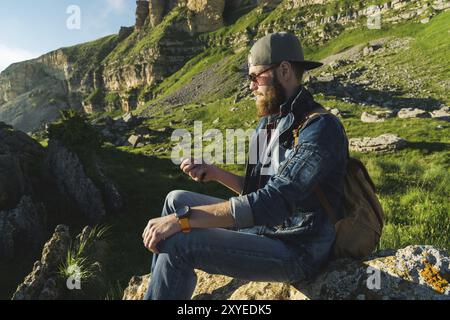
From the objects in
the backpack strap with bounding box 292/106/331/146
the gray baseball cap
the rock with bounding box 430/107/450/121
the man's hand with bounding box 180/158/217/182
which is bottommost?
the rock with bounding box 430/107/450/121

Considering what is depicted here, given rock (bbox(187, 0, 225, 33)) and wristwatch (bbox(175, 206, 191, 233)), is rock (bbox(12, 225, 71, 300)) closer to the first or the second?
wristwatch (bbox(175, 206, 191, 233))

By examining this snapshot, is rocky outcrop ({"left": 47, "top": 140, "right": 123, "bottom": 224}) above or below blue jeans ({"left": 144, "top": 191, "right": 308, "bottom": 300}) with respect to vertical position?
below

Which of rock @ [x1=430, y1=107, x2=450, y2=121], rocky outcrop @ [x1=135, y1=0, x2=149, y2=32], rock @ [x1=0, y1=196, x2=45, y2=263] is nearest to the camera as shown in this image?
rock @ [x1=0, y1=196, x2=45, y2=263]

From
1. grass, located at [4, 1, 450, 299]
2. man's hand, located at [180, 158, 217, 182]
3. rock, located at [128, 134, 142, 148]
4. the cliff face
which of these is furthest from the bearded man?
the cliff face

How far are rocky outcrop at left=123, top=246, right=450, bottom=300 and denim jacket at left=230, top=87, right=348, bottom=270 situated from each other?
10.3 inches

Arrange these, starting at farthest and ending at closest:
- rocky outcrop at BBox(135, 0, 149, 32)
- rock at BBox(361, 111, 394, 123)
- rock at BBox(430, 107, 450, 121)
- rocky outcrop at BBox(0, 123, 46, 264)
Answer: rocky outcrop at BBox(135, 0, 149, 32) → rock at BBox(361, 111, 394, 123) → rock at BBox(430, 107, 450, 121) → rocky outcrop at BBox(0, 123, 46, 264)

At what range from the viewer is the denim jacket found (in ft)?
11.6

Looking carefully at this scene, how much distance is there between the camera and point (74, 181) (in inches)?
639

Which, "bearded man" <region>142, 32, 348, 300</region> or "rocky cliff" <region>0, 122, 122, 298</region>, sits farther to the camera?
"rocky cliff" <region>0, 122, 122, 298</region>

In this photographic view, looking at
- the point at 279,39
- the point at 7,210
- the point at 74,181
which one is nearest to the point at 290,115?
the point at 279,39

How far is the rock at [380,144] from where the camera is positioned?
19.7 metres

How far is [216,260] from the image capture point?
150 inches

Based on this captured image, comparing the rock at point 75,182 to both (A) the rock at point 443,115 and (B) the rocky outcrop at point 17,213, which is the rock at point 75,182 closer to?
(B) the rocky outcrop at point 17,213

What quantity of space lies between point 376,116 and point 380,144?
338 inches
